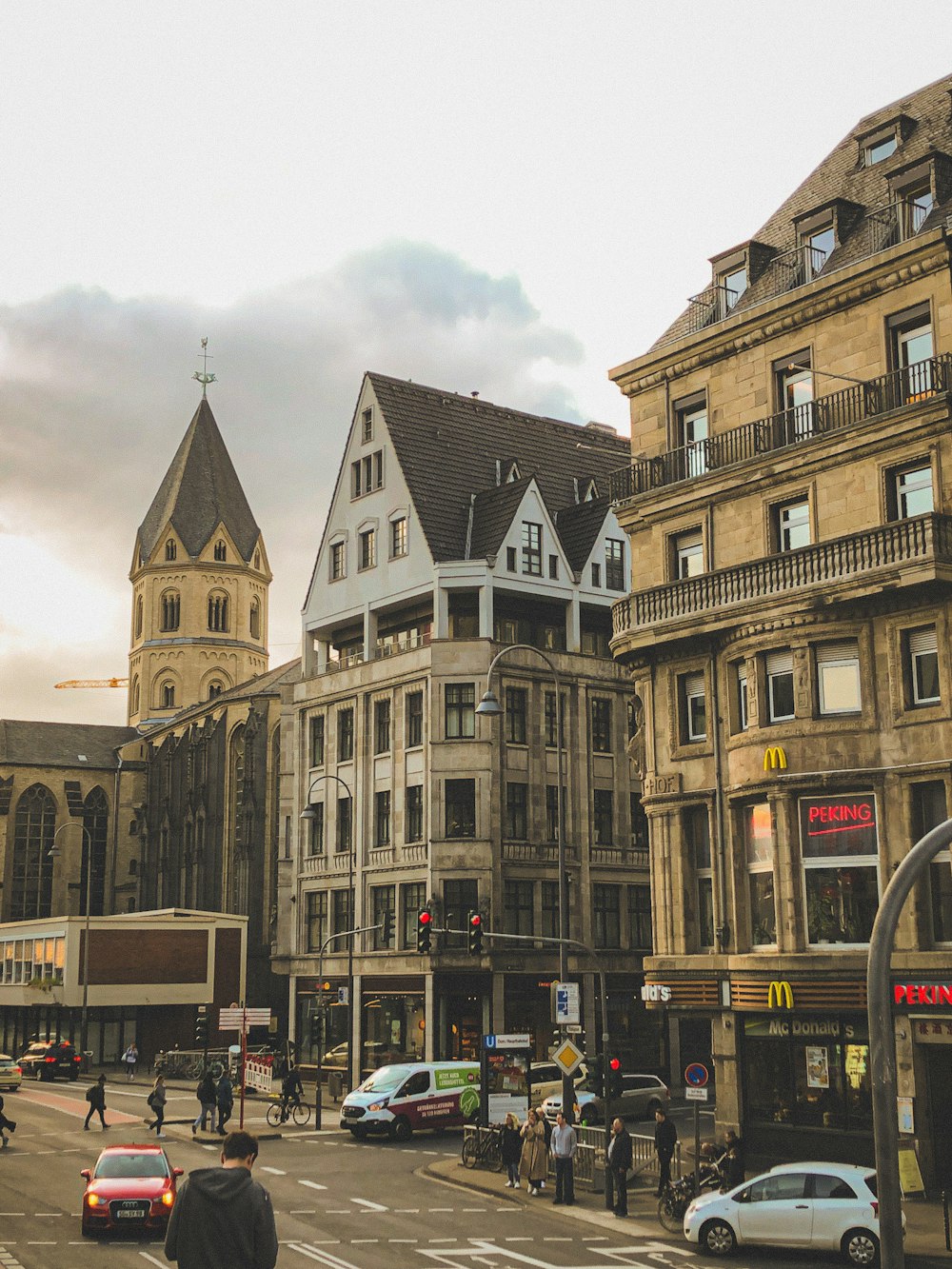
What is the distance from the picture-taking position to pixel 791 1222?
81.6ft

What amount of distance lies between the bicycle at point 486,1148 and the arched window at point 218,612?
11291cm

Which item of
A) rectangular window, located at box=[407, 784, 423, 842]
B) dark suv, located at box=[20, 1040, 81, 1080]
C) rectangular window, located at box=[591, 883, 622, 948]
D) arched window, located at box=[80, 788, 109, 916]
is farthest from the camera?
arched window, located at box=[80, 788, 109, 916]

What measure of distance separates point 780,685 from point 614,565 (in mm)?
33430

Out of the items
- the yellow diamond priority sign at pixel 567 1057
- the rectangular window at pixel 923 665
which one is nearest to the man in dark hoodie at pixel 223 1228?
the yellow diamond priority sign at pixel 567 1057

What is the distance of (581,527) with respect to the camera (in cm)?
6912

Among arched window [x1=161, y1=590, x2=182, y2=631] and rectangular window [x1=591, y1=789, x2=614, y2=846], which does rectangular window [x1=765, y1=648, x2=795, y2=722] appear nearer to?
rectangular window [x1=591, y1=789, x2=614, y2=846]

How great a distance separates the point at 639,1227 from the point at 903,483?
17.3 m

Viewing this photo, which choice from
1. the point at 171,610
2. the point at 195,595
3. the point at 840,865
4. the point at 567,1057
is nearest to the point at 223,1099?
the point at 567,1057

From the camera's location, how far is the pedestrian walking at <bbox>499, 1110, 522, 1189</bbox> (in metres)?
Result: 33.1

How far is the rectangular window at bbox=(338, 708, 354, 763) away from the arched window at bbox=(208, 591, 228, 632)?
258ft

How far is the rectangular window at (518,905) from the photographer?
62312 mm

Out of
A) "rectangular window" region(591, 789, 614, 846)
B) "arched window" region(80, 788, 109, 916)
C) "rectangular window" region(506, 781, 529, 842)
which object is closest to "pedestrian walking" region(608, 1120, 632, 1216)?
"rectangular window" region(506, 781, 529, 842)

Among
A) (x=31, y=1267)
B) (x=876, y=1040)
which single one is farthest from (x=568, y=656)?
(x=876, y=1040)

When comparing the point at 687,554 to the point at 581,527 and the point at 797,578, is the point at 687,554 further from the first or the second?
the point at 581,527
